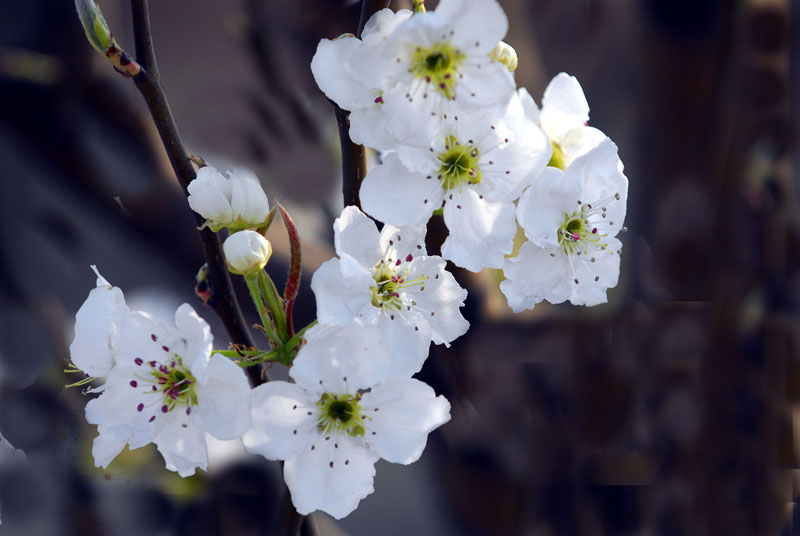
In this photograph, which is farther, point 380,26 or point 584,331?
point 584,331

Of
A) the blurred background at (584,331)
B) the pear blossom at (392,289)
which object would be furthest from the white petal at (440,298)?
the blurred background at (584,331)

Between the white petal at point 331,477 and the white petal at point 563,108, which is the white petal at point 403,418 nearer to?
the white petal at point 331,477

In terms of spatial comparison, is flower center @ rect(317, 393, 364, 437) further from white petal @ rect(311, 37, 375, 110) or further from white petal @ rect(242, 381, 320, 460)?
white petal @ rect(311, 37, 375, 110)

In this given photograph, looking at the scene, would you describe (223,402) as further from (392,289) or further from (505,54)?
(505,54)

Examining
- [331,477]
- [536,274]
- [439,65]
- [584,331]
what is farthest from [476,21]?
[584,331]

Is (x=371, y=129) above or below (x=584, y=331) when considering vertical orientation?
above

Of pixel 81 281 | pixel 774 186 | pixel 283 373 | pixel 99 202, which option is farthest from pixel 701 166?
pixel 81 281
